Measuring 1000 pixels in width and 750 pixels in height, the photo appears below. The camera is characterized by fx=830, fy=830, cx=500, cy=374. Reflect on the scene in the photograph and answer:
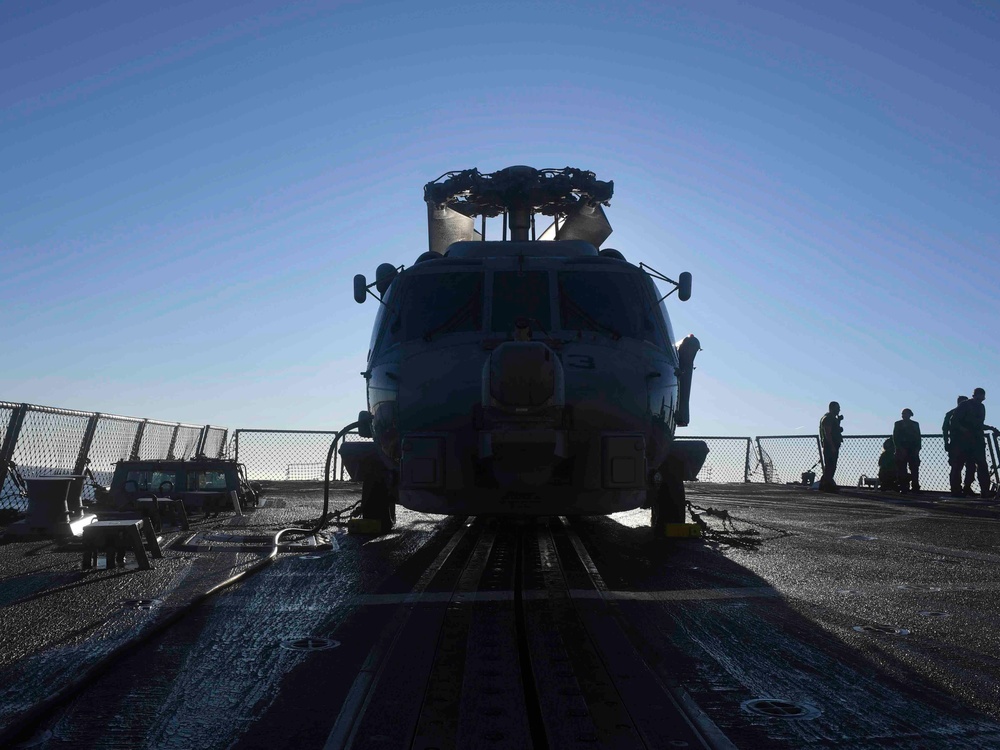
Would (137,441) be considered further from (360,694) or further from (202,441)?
(360,694)

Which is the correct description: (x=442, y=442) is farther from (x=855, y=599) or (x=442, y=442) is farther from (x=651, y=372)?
(x=855, y=599)

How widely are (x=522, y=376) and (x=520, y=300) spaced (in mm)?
1959

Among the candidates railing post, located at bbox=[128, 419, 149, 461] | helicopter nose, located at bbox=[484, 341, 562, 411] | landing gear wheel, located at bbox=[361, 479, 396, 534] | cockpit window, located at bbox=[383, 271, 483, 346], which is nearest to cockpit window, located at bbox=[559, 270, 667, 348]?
cockpit window, located at bbox=[383, 271, 483, 346]

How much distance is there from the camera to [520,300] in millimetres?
7602

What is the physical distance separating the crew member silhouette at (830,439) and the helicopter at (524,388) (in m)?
11.4

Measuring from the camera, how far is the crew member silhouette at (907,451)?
17.9 meters

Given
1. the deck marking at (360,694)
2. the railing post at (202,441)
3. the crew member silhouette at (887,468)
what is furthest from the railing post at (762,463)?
the deck marking at (360,694)

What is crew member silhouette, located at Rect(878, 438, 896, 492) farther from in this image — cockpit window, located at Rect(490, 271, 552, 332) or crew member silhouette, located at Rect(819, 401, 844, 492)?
cockpit window, located at Rect(490, 271, 552, 332)

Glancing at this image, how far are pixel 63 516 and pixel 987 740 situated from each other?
6.81 m

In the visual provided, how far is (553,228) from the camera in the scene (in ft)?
40.3

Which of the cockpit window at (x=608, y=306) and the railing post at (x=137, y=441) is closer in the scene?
the cockpit window at (x=608, y=306)

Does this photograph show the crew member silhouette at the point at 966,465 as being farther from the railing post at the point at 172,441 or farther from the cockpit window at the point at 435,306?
the railing post at the point at 172,441

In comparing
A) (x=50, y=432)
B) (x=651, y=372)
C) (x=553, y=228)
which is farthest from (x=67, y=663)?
(x=553, y=228)

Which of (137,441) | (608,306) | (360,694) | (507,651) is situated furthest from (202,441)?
(360,694)
